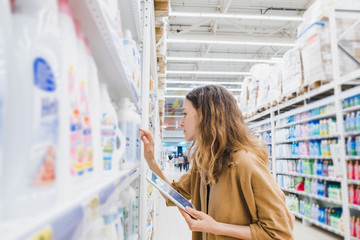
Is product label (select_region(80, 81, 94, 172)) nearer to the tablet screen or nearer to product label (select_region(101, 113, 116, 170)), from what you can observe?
product label (select_region(101, 113, 116, 170))

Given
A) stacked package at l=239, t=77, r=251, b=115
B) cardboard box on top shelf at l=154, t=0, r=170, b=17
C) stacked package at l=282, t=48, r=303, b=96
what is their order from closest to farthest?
→ cardboard box on top shelf at l=154, t=0, r=170, b=17
stacked package at l=282, t=48, r=303, b=96
stacked package at l=239, t=77, r=251, b=115

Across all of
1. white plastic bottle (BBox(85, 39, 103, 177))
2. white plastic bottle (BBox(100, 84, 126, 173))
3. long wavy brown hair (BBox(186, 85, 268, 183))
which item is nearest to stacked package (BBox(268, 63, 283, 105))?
long wavy brown hair (BBox(186, 85, 268, 183))

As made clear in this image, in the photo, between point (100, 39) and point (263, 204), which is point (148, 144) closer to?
point (263, 204)

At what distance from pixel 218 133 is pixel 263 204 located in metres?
0.43

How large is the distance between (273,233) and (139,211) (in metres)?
0.79

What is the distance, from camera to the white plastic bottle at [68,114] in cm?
44

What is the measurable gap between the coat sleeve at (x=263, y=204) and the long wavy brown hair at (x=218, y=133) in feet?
0.45

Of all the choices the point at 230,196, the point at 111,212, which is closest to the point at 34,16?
the point at 111,212

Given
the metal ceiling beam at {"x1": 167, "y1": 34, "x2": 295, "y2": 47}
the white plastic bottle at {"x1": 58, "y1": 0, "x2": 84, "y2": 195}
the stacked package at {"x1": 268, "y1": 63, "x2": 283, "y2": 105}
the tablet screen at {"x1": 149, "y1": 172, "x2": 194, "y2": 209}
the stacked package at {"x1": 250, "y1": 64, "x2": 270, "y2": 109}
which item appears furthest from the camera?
the metal ceiling beam at {"x1": 167, "y1": 34, "x2": 295, "y2": 47}

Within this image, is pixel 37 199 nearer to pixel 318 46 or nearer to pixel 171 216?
pixel 318 46

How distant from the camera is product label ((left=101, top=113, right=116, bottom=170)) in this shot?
2.52ft

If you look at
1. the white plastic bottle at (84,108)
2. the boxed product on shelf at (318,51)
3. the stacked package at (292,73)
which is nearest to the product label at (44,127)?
the white plastic bottle at (84,108)

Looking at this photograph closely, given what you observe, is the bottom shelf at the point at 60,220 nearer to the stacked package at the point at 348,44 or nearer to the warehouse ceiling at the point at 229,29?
the stacked package at the point at 348,44

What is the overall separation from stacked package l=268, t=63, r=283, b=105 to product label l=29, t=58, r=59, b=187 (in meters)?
5.25
